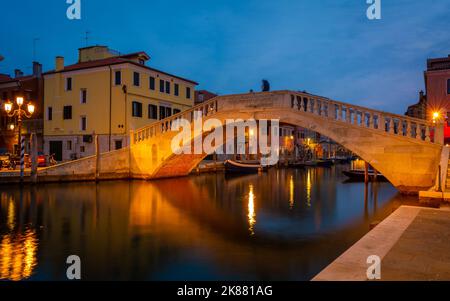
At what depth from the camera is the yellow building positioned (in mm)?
23359

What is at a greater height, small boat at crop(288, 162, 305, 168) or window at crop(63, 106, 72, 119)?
window at crop(63, 106, 72, 119)

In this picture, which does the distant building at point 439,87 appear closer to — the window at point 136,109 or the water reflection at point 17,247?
the window at point 136,109

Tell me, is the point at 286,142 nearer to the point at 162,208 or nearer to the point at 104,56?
the point at 104,56

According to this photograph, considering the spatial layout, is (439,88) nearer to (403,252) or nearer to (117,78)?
(117,78)

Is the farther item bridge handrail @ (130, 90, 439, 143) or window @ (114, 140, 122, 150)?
window @ (114, 140, 122, 150)

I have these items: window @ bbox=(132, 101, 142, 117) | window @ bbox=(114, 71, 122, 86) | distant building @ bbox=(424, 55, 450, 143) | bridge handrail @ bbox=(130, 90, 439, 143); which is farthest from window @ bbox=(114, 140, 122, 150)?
distant building @ bbox=(424, 55, 450, 143)

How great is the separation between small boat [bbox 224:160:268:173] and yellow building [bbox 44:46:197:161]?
244 inches

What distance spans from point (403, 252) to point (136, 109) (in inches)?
860

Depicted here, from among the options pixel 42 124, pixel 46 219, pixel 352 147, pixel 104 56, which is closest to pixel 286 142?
pixel 104 56

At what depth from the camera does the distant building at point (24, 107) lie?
89.8 ft

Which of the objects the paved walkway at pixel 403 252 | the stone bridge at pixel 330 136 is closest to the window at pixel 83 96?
the stone bridge at pixel 330 136

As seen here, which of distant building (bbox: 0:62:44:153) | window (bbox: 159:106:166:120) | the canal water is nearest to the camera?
the canal water

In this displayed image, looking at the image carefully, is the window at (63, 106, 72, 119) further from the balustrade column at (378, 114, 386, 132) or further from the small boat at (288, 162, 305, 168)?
the small boat at (288, 162, 305, 168)

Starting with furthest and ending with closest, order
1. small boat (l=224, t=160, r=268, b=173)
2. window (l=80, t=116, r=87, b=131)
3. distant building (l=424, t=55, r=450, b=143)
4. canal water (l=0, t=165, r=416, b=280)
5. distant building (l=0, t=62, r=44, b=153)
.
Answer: distant building (l=0, t=62, r=44, b=153), small boat (l=224, t=160, r=268, b=173), window (l=80, t=116, r=87, b=131), distant building (l=424, t=55, r=450, b=143), canal water (l=0, t=165, r=416, b=280)
